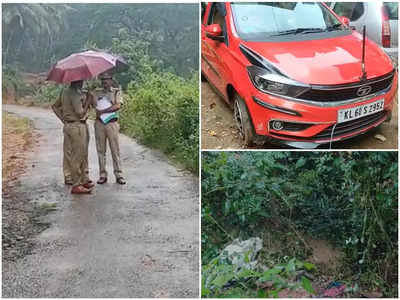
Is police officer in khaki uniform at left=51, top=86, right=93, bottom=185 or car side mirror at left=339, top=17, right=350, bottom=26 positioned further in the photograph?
Result: police officer in khaki uniform at left=51, top=86, right=93, bottom=185

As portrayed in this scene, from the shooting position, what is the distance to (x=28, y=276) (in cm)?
453

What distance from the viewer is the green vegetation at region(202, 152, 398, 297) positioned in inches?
185

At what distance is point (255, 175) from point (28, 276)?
214 centimetres

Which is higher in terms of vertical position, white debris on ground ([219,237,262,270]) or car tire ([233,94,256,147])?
car tire ([233,94,256,147])

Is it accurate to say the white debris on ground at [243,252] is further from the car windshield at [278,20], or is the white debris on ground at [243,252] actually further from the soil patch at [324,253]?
the car windshield at [278,20]

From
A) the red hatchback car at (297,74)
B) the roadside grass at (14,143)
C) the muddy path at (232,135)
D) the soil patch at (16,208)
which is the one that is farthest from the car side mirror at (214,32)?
the roadside grass at (14,143)

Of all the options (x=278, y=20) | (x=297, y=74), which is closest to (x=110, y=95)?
(x=278, y=20)

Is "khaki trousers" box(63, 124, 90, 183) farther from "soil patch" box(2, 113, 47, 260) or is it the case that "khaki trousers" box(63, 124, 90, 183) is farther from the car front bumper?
the car front bumper

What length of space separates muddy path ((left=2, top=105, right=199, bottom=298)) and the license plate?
5.82ft

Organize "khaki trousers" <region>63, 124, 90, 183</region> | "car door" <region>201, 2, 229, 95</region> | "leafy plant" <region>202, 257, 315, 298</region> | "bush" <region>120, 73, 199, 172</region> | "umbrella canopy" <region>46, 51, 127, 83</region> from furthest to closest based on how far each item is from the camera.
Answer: "bush" <region>120, 73, 199, 172</region>
"khaki trousers" <region>63, 124, 90, 183</region>
"umbrella canopy" <region>46, 51, 127, 83</region>
"car door" <region>201, 2, 229, 95</region>
"leafy plant" <region>202, 257, 315, 298</region>

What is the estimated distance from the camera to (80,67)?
533cm

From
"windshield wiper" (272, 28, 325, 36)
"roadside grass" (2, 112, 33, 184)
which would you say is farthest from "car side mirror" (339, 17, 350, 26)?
"roadside grass" (2, 112, 33, 184)

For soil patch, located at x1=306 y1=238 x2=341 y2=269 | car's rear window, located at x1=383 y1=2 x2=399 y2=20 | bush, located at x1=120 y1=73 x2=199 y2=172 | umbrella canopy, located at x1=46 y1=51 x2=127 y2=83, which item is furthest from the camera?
bush, located at x1=120 y1=73 x2=199 y2=172

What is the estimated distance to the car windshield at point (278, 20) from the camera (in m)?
4.73
